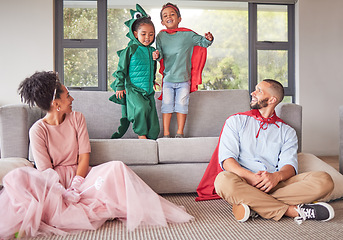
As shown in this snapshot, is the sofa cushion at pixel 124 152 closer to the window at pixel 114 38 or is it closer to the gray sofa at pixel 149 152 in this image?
the gray sofa at pixel 149 152

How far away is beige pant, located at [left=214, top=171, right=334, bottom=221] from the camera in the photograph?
6.61 ft

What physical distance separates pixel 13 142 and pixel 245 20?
16.7 ft

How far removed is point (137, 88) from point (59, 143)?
1.04 m

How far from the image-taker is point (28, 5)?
4797 mm

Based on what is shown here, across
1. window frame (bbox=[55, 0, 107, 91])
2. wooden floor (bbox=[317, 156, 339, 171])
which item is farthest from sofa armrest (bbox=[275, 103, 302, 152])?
window frame (bbox=[55, 0, 107, 91])

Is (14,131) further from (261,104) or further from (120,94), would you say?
(261,104)

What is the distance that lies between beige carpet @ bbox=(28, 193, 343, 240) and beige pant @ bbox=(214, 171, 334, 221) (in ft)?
0.25

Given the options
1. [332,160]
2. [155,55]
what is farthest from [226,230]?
[332,160]

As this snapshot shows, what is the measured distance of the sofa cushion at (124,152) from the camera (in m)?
2.57

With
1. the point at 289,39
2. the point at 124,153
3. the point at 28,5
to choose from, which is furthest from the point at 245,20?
the point at 124,153

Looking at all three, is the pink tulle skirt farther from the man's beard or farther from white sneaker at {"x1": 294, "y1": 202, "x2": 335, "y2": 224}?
the man's beard

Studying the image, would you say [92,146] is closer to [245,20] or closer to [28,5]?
[28,5]

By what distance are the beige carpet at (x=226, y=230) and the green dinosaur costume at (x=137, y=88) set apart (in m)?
1.13

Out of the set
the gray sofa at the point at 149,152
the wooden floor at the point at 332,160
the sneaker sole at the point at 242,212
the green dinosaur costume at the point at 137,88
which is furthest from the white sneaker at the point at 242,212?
the wooden floor at the point at 332,160
